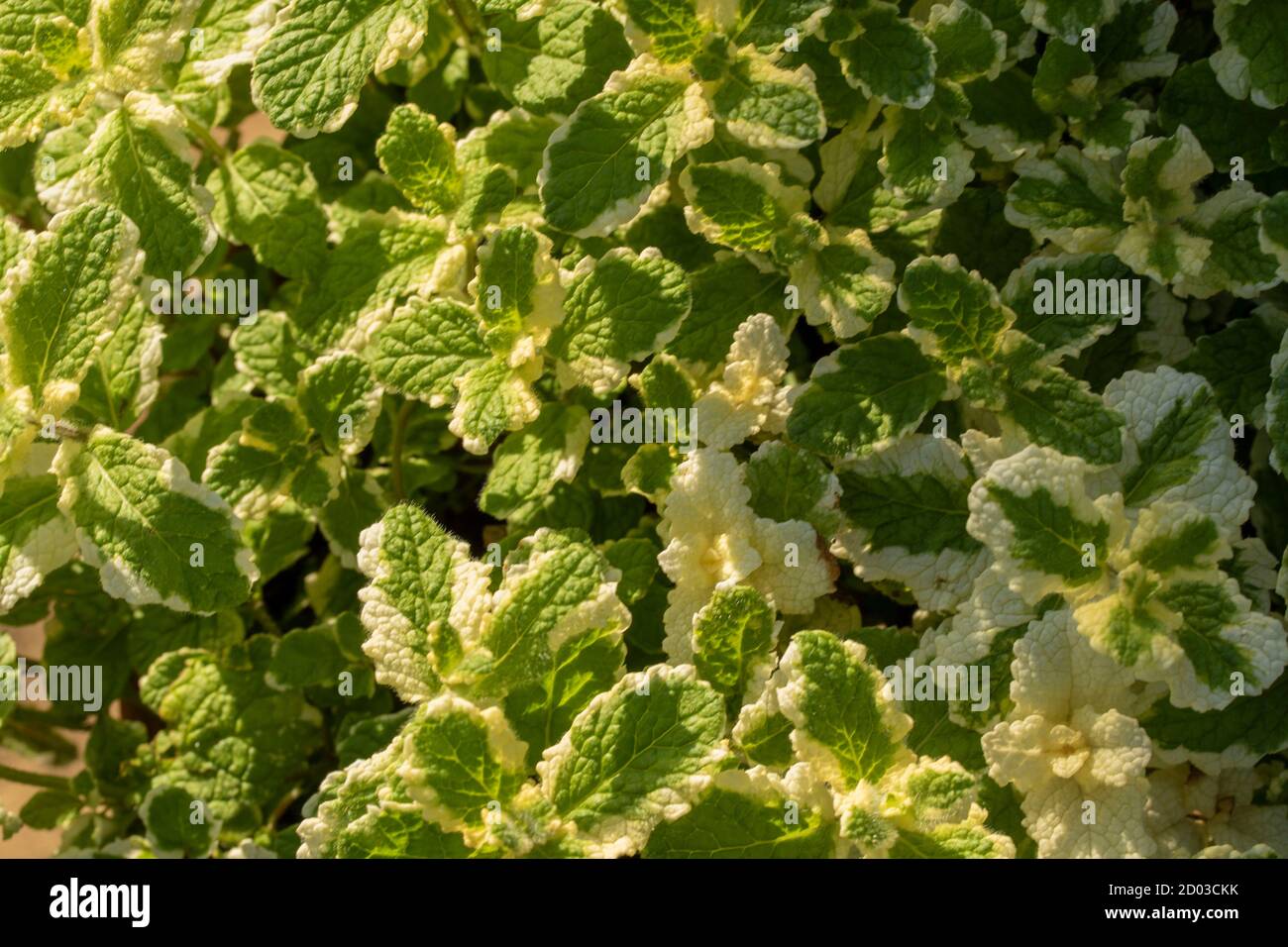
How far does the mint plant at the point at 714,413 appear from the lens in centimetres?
137

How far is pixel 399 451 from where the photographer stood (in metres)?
1.83

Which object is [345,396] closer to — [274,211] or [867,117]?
[274,211]

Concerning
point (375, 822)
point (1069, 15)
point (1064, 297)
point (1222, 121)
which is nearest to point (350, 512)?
point (375, 822)

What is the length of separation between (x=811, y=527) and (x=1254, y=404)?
563 millimetres

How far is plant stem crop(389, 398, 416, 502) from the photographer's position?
1.81 meters

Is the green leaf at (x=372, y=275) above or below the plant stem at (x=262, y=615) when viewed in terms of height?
above

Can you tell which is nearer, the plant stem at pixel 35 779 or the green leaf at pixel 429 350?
the green leaf at pixel 429 350

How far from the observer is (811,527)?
150 cm

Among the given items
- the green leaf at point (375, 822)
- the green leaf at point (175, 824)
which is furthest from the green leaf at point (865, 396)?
the green leaf at point (175, 824)

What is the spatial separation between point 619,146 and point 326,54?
0.36 metres

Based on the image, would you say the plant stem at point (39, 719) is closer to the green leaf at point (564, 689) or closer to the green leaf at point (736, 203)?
the green leaf at point (564, 689)

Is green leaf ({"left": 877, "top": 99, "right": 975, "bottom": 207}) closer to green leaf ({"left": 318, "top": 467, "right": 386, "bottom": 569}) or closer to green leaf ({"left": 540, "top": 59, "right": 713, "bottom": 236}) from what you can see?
green leaf ({"left": 540, "top": 59, "right": 713, "bottom": 236})

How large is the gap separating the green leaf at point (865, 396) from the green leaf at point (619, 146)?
0.30m
